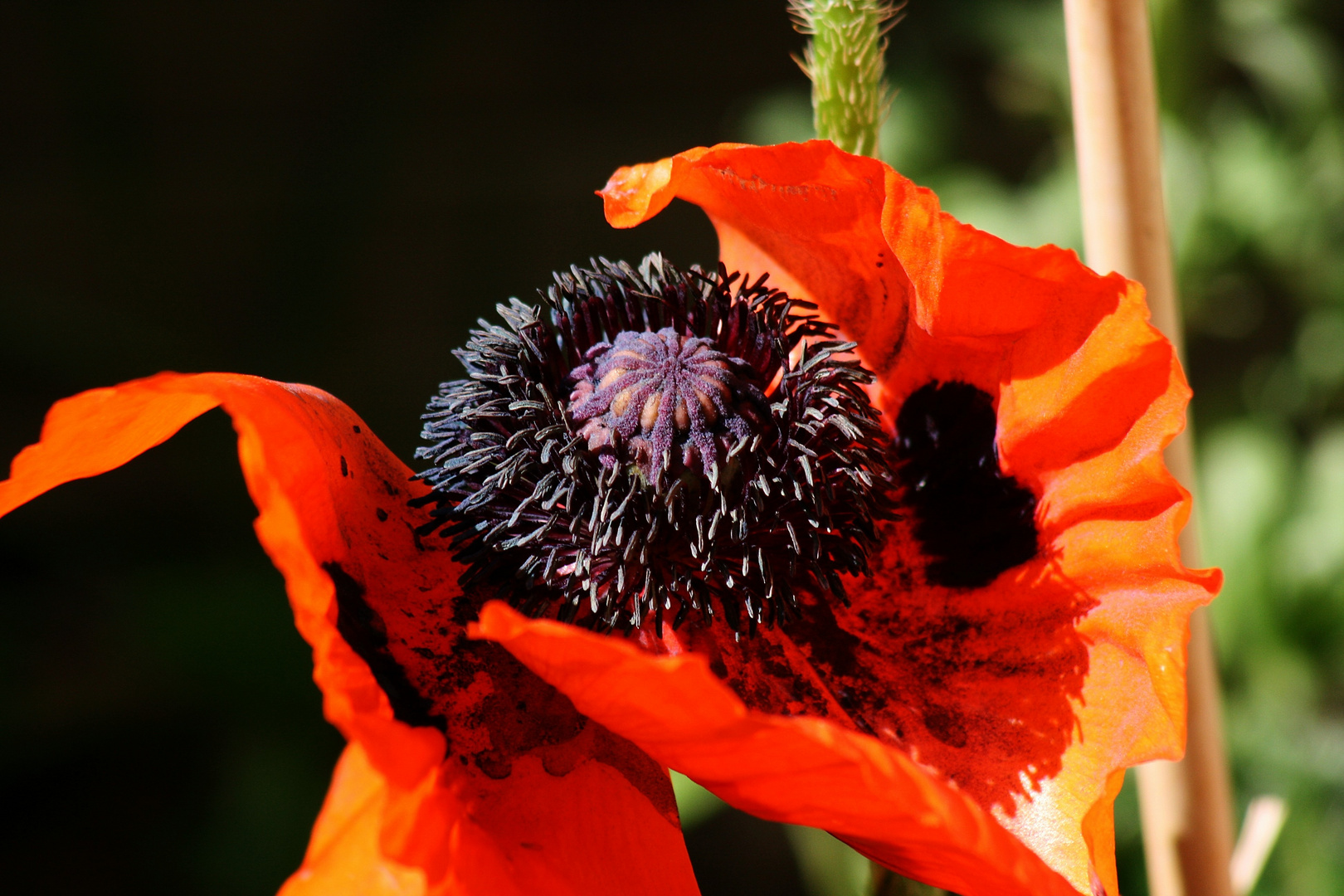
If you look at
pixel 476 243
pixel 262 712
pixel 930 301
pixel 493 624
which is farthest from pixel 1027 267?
pixel 476 243

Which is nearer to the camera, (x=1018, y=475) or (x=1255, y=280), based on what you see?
(x=1018, y=475)

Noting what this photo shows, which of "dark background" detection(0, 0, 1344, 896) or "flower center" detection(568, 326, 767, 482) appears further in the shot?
"dark background" detection(0, 0, 1344, 896)

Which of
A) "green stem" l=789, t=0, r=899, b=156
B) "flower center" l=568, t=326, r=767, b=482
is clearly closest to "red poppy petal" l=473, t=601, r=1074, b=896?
"flower center" l=568, t=326, r=767, b=482

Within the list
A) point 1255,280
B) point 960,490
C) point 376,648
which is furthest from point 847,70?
point 1255,280

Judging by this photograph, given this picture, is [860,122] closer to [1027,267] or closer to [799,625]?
[1027,267]

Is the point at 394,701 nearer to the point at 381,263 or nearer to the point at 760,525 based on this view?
the point at 760,525

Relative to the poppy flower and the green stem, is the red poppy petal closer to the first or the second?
the poppy flower

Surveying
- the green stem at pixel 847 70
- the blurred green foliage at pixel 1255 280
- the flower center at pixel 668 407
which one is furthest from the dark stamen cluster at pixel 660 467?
the blurred green foliage at pixel 1255 280

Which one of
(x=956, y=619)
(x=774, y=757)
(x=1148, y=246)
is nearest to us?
(x=774, y=757)
